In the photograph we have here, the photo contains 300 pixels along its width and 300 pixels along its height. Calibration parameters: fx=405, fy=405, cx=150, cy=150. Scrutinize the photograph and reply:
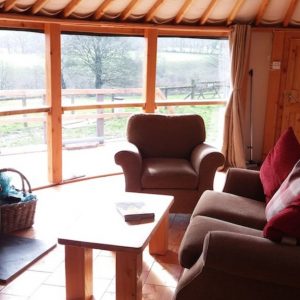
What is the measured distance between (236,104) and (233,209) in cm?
290

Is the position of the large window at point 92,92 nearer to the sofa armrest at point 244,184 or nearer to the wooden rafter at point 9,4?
the wooden rafter at point 9,4

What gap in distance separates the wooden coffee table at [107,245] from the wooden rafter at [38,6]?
2.31 m

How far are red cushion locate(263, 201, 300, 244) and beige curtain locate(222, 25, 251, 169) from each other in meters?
3.57

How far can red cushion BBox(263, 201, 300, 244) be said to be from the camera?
1805mm

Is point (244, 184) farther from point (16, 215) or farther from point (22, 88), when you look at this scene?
point (22, 88)

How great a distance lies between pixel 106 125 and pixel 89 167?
0.60 meters

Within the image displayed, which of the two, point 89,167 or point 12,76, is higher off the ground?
point 12,76

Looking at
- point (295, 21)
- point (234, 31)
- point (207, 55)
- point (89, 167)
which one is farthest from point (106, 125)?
point (295, 21)

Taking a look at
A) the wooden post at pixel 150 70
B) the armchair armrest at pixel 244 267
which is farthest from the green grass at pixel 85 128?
the armchair armrest at pixel 244 267

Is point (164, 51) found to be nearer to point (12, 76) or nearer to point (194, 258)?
point (12, 76)

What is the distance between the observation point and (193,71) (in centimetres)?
551

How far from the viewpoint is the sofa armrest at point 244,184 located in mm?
3004

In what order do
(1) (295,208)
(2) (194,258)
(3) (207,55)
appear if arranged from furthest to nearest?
(3) (207,55) < (2) (194,258) < (1) (295,208)

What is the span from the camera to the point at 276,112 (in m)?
5.57
